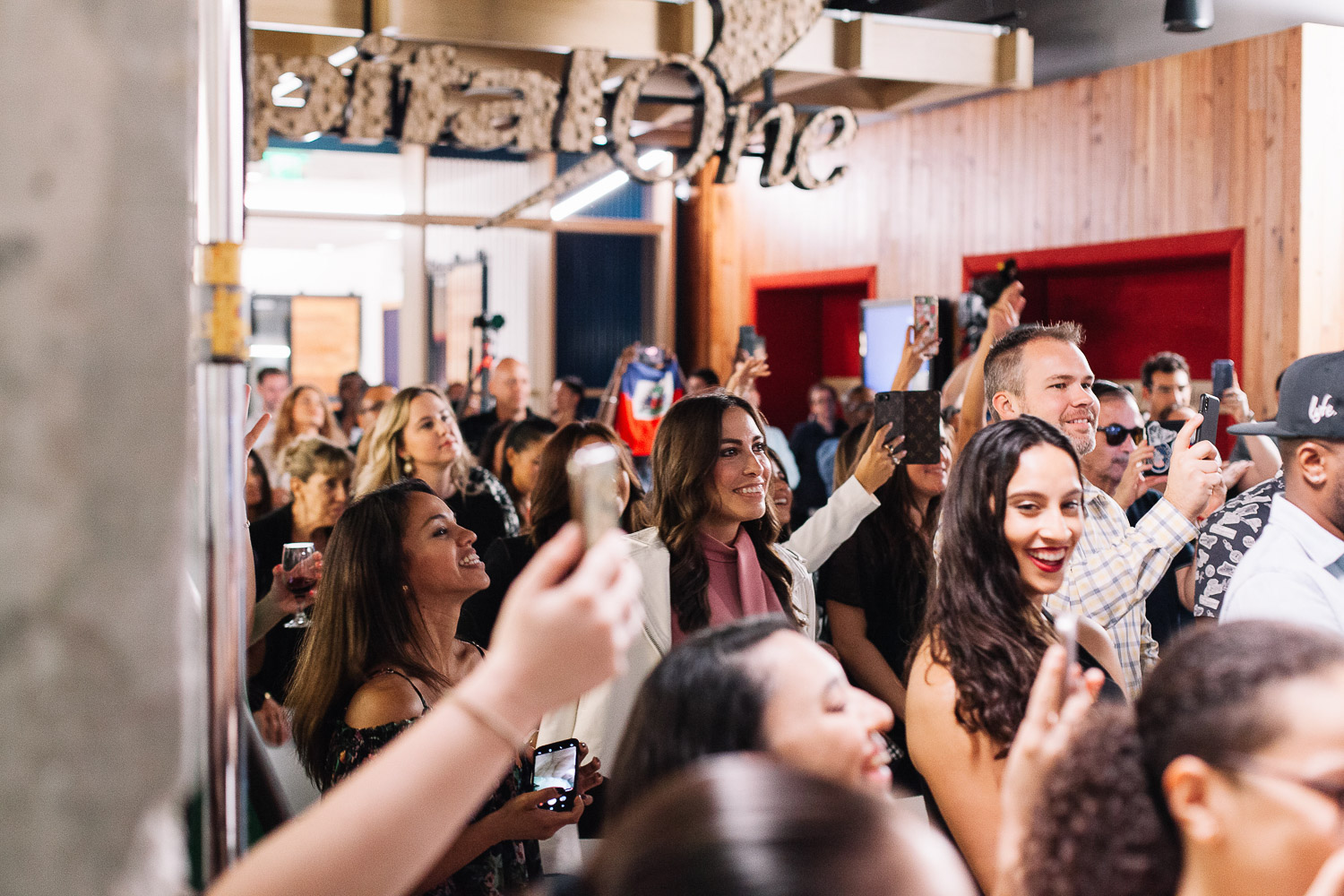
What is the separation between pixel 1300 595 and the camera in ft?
6.48

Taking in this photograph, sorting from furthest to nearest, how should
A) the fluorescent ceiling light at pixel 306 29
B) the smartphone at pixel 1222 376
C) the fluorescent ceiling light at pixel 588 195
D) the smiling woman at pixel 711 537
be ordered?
the fluorescent ceiling light at pixel 588 195, the fluorescent ceiling light at pixel 306 29, the smartphone at pixel 1222 376, the smiling woman at pixel 711 537

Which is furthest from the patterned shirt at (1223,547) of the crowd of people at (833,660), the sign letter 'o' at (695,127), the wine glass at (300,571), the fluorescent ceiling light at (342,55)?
the fluorescent ceiling light at (342,55)

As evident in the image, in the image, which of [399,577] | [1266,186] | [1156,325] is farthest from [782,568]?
[1156,325]

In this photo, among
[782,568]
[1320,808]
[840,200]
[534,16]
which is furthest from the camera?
[840,200]

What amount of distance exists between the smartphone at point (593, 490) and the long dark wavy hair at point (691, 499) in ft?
5.68

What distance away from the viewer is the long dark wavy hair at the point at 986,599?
69.6 inches

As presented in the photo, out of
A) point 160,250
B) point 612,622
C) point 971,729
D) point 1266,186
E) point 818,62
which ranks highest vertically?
point 818,62

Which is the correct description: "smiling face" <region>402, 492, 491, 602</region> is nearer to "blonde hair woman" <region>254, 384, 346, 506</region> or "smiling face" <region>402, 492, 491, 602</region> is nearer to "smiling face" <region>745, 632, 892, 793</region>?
"smiling face" <region>745, 632, 892, 793</region>

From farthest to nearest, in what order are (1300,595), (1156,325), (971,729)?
(1156,325) → (1300,595) → (971,729)

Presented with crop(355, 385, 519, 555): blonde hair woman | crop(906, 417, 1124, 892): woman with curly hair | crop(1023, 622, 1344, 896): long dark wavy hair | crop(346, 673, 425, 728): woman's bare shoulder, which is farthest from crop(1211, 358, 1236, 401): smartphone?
crop(1023, 622, 1344, 896): long dark wavy hair

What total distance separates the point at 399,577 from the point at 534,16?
5526mm

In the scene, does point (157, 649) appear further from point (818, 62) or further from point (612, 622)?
point (818, 62)

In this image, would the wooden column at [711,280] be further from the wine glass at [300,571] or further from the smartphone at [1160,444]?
the wine glass at [300,571]

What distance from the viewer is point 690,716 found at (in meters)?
1.18
